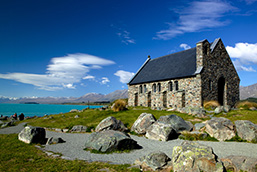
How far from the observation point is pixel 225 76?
3378 centimetres

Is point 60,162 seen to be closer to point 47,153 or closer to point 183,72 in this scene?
point 47,153

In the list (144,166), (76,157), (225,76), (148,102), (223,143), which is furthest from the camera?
(148,102)

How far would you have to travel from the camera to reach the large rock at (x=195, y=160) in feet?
21.1

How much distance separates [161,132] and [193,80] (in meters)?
19.3

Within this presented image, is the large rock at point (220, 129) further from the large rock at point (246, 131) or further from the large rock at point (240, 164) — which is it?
the large rock at point (240, 164)

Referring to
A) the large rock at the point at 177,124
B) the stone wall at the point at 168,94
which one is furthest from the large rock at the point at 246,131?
the stone wall at the point at 168,94

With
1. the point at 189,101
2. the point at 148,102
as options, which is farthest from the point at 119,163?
the point at 148,102

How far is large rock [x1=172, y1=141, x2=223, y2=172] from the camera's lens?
6441 millimetres

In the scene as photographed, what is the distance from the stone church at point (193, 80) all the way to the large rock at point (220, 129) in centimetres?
1622

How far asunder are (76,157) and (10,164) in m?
3.09

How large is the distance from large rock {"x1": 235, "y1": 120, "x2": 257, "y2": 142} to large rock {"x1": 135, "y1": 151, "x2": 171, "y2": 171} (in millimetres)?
8526

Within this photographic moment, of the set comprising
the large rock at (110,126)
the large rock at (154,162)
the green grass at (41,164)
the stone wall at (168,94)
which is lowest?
the green grass at (41,164)

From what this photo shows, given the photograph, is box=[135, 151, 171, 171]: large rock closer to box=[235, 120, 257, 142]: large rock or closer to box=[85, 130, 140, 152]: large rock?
box=[85, 130, 140, 152]: large rock

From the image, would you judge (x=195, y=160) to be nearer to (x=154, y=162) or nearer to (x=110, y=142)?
(x=154, y=162)
